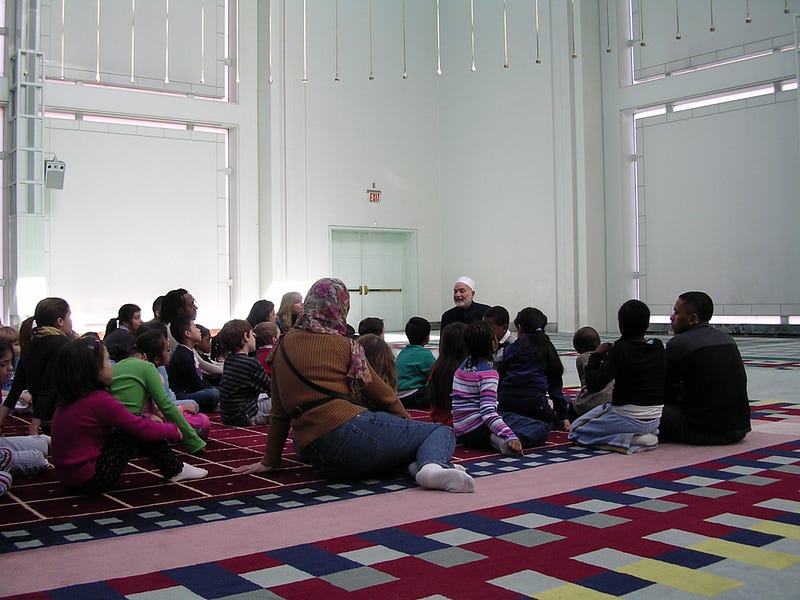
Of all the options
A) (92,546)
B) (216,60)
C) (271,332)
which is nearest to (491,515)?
(92,546)

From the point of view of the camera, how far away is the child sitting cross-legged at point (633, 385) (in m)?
4.49

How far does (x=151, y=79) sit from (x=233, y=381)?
10708 millimetres

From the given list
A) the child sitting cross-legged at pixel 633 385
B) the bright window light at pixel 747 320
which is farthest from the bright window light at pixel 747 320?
the child sitting cross-legged at pixel 633 385

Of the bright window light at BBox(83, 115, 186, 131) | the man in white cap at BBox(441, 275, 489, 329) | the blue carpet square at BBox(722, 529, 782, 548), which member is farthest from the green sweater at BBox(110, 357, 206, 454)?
the bright window light at BBox(83, 115, 186, 131)

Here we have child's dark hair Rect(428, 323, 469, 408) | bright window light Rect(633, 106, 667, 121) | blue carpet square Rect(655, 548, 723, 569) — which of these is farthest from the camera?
bright window light Rect(633, 106, 667, 121)

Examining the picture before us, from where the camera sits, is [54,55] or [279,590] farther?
[54,55]

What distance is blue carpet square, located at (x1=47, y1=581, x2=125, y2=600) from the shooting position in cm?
234

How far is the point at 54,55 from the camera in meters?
14.0

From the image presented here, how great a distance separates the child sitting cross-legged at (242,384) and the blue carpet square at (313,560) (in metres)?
3.17

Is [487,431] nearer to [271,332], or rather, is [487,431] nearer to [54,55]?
[271,332]

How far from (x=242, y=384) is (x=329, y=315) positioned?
2340mm

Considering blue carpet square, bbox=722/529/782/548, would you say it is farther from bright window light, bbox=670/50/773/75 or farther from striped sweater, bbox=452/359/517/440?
bright window light, bbox=670/50/773/75

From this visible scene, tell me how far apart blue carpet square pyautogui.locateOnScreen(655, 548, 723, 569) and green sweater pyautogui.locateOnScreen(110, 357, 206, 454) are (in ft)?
8.56

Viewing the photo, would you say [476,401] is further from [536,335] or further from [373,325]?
[373,325]
